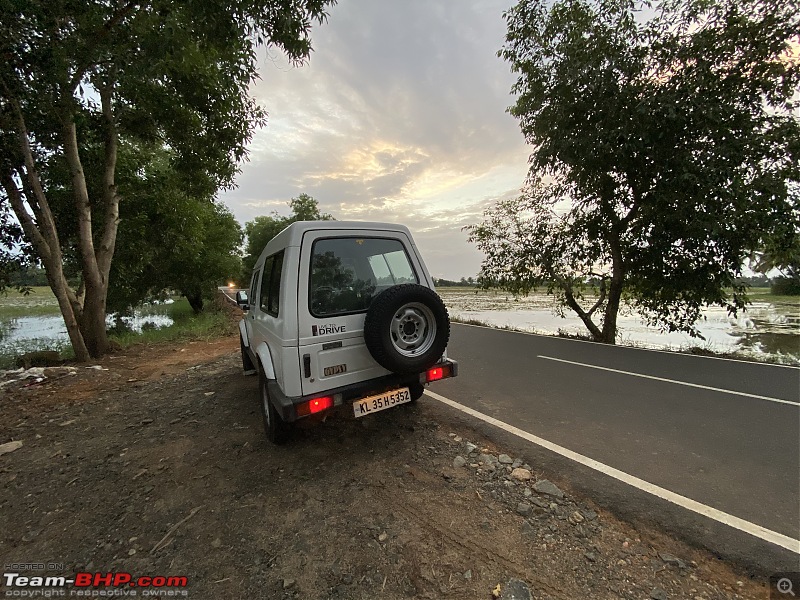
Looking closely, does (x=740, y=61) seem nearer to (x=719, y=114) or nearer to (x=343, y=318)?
(x=719, y=114)

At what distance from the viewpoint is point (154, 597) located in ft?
5.71

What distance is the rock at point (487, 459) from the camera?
289 cm

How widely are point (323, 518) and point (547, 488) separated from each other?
1.66 meters

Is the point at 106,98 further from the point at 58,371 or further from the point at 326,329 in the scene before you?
the point at 326,329

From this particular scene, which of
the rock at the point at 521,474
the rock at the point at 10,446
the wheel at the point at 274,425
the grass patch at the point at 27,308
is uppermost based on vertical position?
the grass patch at the point at 27,308

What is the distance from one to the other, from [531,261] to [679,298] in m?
4.09

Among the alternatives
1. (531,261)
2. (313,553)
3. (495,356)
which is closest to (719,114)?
(531,261)

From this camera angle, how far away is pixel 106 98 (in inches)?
282

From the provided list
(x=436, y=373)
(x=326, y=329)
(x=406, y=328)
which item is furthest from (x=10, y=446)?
(x=436, y=373)

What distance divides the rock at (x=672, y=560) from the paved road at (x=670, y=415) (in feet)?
2.42

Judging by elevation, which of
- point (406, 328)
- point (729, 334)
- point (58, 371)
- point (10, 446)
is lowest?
point (729, 334)

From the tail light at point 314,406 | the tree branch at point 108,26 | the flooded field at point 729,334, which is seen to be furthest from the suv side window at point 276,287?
the flooded field at point 729,334

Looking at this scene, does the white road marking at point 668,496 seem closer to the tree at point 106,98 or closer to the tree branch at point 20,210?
the tree at point 106,98

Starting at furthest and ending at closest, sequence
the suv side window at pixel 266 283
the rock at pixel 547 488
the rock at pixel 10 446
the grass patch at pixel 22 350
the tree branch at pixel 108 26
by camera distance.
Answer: the grass patch at pixel 22 350 < the tree branch at pixel 108 26 < the suv side window at pixel 266 283 < the rock at pixel 10 446 < the rock at pixel 547 488
